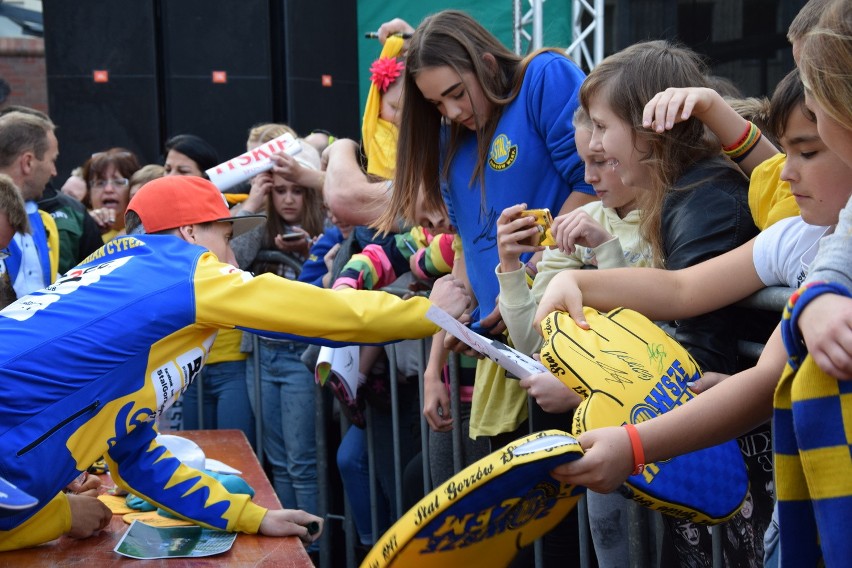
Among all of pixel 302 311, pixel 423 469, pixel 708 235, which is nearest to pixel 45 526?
pixel 302 311

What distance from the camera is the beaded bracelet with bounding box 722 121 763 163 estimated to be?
214cm

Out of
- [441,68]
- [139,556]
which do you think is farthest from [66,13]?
[139,556]

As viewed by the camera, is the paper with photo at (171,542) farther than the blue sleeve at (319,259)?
No

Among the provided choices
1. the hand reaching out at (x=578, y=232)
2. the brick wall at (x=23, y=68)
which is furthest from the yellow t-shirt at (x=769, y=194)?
the brick wall at (x=23, y=68)

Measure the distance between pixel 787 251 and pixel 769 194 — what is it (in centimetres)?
20

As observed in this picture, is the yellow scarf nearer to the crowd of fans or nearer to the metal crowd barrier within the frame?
the crowd of fans

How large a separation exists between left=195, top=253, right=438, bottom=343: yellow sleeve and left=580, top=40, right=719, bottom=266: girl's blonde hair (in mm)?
603

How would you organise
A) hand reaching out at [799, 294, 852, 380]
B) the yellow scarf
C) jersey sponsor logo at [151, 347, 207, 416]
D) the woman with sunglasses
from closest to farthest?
hand reaching out at [799, 294, 852, 380] → jersey sponsor logo at [151, 347, 207, 416] → the yellow scarf → the woman with sunglasses

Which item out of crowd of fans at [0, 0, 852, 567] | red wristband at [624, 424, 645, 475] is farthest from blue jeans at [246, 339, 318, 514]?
red wristband at [624, 424, 645, 475]

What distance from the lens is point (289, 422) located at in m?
4.24

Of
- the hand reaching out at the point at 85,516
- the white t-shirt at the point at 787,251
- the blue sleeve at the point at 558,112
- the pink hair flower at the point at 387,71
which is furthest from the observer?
the pink hair flower at the point at 387,71

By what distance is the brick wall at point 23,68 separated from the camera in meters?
14.2

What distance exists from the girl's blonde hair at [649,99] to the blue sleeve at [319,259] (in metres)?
1.92

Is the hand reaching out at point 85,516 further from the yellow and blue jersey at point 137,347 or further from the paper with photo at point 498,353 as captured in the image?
the paper with photo at point 498,353
